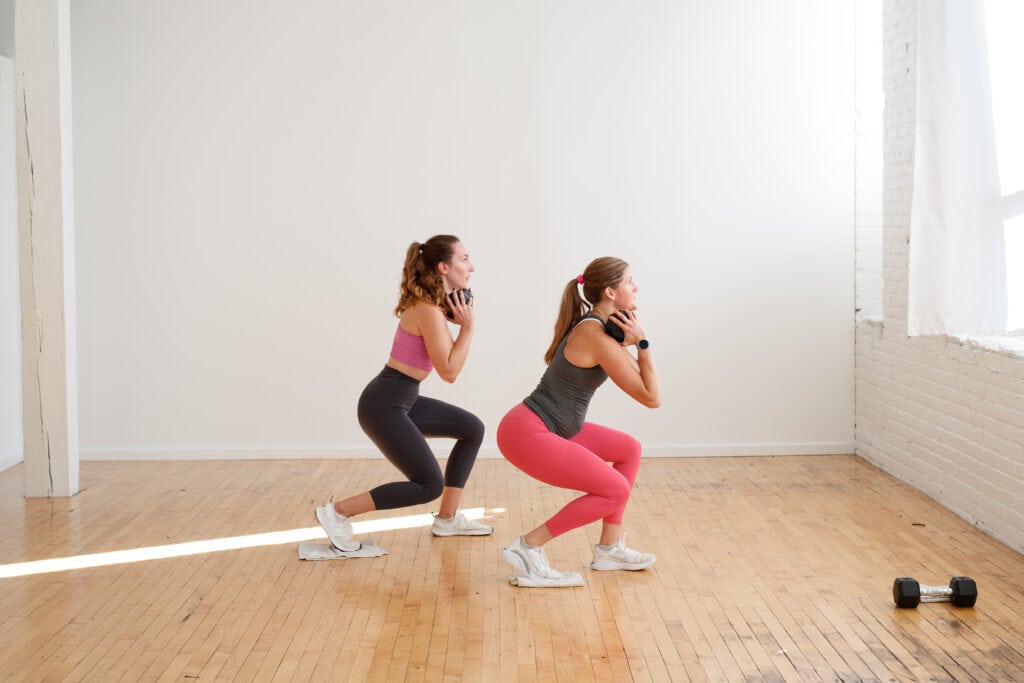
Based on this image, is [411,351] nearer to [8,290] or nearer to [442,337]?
[442,337]

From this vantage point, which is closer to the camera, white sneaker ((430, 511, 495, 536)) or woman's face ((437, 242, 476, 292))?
woman's face ((437, 242, 476, 292))

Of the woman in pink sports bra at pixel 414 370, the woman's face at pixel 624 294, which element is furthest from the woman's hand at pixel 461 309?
the woman's face at pixel 624 294

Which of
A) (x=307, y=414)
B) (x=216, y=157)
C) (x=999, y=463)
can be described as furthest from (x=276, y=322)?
(x=999, y=463)

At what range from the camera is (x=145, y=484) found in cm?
588

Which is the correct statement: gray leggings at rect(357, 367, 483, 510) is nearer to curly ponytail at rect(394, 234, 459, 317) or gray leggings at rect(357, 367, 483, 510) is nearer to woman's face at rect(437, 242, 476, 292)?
curly ponytail at rect(394, 234, 459, 317)

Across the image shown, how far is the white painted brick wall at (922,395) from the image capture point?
4.62 m

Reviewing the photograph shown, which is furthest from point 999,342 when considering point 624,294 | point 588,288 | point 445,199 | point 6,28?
point 6,28

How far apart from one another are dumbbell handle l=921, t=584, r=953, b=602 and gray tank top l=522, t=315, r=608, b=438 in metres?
1.32

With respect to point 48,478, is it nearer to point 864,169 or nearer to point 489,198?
point 489,198

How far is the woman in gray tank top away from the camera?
4043mm

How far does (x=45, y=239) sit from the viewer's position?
213 inches

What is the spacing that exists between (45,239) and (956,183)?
4237 mm

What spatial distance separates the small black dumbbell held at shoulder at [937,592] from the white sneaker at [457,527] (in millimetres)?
1768

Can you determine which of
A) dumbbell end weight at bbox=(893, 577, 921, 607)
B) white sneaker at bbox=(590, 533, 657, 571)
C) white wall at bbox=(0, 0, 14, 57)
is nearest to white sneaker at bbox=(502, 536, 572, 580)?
white sneaker at bbox=(590, 533, 657, 571)
